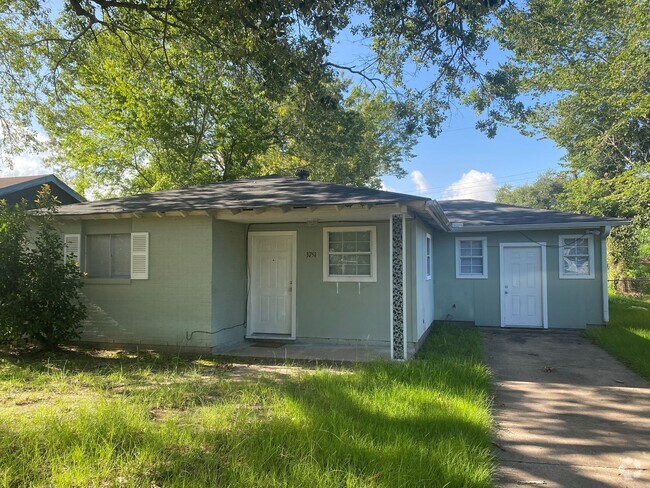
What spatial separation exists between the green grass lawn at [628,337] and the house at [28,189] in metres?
16.9

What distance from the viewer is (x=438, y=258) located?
11.9 metres

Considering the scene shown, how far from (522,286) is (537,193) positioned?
4922cm

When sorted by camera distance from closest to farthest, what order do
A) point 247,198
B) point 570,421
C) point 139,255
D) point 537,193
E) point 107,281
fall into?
point 570,421
point 247,198
point 139,255
point 107,281
point 537,193

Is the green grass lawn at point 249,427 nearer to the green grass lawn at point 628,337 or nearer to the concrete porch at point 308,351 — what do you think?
the concrete porch at point 308,351

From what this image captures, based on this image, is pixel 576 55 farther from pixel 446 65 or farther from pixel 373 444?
pixel 373 444

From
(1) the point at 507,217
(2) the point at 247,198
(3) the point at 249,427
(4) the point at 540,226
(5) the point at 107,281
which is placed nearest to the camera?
(3) the point at 249,427

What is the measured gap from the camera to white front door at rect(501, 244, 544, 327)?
1122 centimetres

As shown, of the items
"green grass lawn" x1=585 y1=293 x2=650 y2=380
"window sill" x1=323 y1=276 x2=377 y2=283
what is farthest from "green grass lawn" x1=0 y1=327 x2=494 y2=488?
"green grass lawn" x1=585 y1=293 x2=650 y2=380

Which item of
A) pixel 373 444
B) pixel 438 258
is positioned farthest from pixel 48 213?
pixel 438 258

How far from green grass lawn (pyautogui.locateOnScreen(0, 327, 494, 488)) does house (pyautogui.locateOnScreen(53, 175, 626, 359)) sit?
1.77 metres

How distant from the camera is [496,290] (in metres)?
11.5

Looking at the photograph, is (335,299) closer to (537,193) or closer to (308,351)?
(308,351)

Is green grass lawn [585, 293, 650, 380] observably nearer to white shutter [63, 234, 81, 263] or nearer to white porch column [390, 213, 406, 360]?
white porch column [390, 213, 406, 360]

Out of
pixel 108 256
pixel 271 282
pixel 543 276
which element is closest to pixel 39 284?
pixel 108 256
